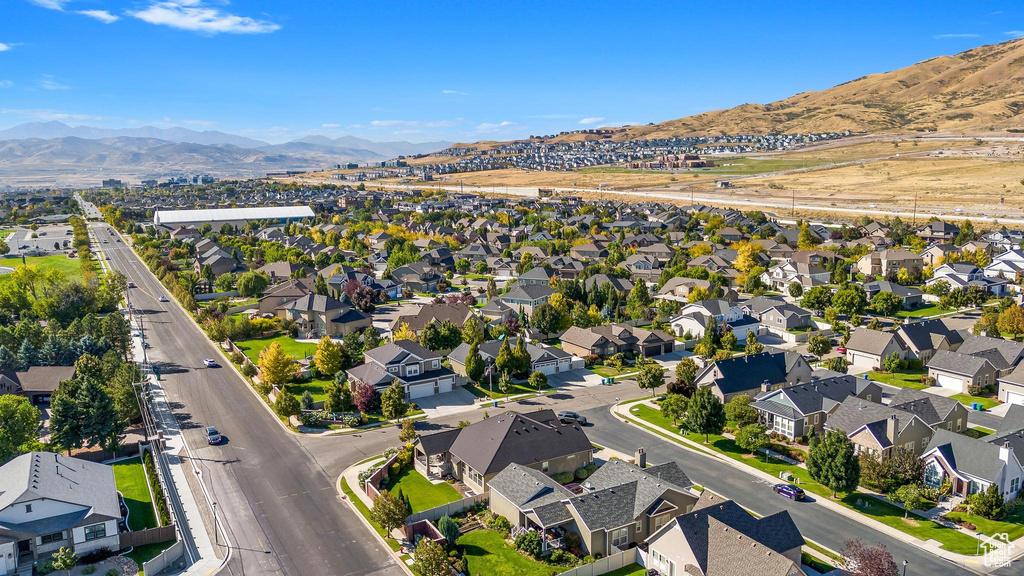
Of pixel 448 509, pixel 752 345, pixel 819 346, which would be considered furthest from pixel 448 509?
pixel 752 345

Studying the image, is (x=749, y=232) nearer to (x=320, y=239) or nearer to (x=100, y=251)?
(x=320, y=239)

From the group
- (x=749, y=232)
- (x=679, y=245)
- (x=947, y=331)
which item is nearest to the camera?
(x=947, y=331)

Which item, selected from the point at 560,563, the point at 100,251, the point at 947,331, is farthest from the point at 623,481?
the point at 100,251

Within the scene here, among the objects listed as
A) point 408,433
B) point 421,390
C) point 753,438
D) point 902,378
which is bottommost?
point 902,378

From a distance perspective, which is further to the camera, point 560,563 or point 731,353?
point 731,353

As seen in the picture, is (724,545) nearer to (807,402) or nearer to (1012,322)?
(807,402)

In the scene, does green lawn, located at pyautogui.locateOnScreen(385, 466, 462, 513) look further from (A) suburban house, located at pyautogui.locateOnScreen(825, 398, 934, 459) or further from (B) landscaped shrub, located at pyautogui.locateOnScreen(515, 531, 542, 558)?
(A) suburban house, located at pyautogui.locateOnScreen(825, 398, 934, 459)

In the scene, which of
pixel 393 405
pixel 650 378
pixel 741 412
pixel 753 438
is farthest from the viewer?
pixel 650 378
